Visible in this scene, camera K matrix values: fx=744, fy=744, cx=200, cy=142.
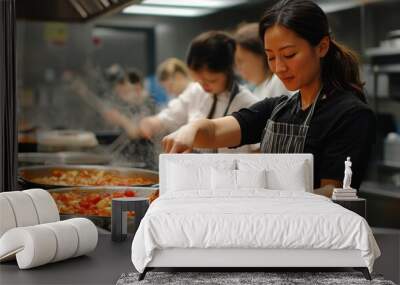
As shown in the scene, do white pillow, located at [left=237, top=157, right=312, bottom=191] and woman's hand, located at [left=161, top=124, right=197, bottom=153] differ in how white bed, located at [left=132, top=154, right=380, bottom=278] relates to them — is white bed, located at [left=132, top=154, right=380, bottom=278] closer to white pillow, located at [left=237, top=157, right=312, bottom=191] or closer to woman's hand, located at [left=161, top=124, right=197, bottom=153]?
white pillow, located at [left=237, top=157, right=312, bottom=191]

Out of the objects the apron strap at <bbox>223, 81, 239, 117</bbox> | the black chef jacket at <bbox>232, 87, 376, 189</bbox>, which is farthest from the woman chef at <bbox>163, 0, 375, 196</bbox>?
the apron strap at <bbox>223, 81, 239, 117</bbox>

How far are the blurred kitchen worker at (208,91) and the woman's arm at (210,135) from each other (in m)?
0.06

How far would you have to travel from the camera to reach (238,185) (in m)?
6.31

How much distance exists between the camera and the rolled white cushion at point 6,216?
573 cm

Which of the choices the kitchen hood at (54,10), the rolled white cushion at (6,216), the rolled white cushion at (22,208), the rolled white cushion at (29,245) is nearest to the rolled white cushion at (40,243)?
the rolled white cushion at (29,245)

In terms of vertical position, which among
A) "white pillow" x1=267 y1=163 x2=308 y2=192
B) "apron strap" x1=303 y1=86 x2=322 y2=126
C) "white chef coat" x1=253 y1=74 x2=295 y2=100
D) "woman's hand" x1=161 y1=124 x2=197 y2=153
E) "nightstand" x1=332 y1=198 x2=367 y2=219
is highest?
"white chef coat" x1=253 y1=74 x2=295 y2=100

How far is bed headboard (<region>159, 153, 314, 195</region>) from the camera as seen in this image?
655cm

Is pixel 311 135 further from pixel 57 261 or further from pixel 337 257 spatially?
pixel 57 261

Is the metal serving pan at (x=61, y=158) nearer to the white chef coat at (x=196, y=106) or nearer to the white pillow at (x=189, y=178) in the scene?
the white chef coat at (x=196, y=106)

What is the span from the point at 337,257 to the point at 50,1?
398 cm

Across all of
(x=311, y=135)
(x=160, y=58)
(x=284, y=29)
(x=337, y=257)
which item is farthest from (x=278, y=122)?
(x=337, y=257)

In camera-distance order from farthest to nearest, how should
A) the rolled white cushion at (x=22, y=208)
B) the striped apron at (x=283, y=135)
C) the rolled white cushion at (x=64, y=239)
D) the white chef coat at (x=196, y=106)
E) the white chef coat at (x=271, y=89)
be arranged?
the white chef coat at (x=196, y=106) → the white chef coat at (x=271, y=89) → the striped apron at (x=283, y=135) → the rolled white cushion at (x=22, y=208) → the rolled white cushion at (x=64, y=239)

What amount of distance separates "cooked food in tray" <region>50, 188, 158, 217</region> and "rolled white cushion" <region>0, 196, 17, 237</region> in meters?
1.66

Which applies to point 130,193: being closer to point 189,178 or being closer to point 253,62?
point 189,178
